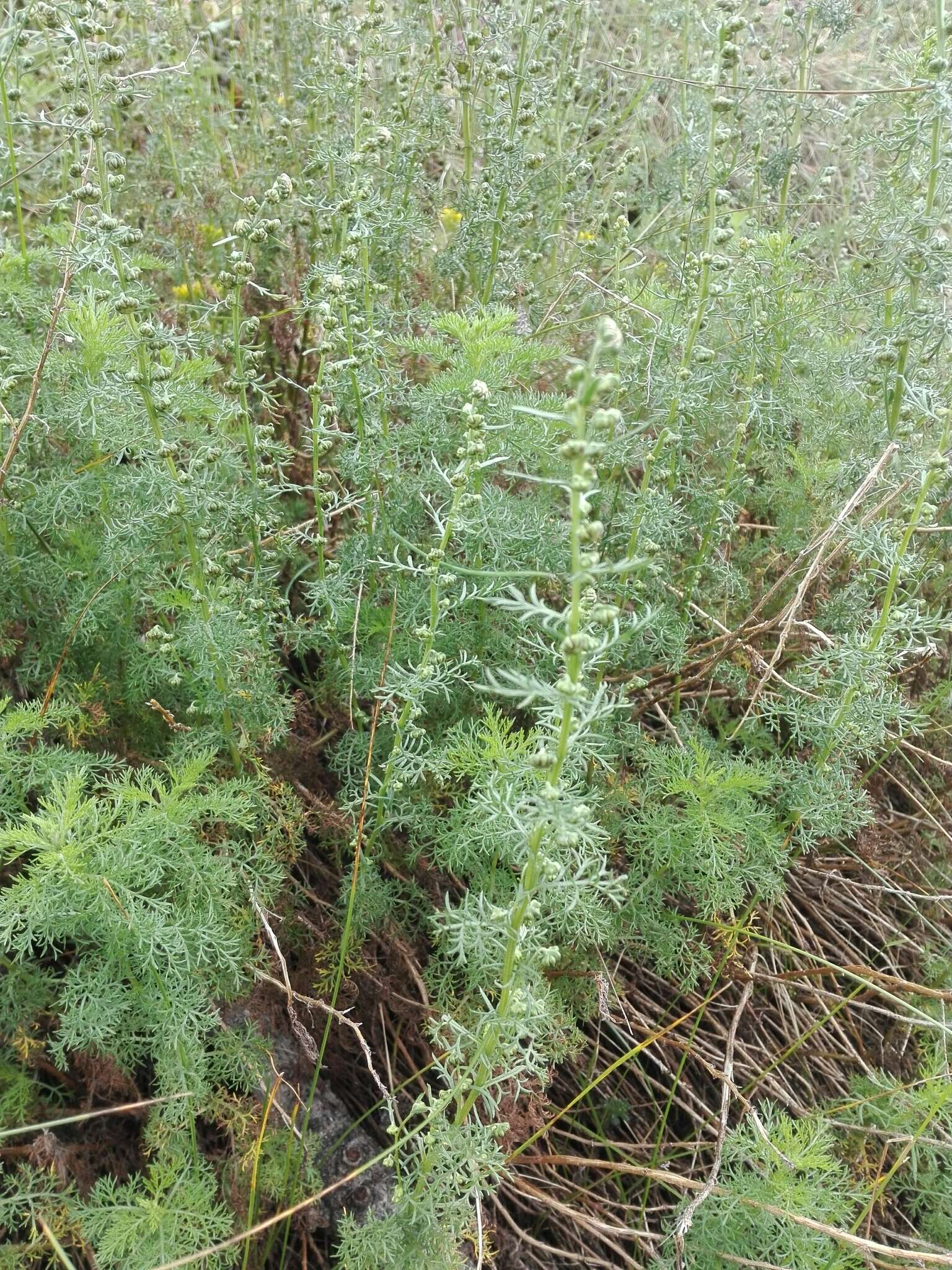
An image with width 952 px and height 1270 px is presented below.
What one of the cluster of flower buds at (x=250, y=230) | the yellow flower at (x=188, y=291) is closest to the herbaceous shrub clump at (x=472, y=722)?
Answer: the cluster of flower buds at (x=250, y=230)

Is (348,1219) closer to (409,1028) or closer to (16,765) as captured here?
(409,1028)

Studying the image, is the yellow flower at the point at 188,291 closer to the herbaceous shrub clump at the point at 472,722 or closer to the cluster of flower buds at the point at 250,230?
the herbaceous shrub clump at the point at 472,722

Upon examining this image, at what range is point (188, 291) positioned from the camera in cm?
378

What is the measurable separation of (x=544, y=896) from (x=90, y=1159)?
135 cm

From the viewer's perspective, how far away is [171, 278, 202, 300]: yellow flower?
12.4 feet

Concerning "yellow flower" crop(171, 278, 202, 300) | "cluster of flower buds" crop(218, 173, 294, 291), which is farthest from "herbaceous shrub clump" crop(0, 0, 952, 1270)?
"yellow flower" crop(171, 278, 202, 300)

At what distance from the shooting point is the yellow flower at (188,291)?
3785 mm

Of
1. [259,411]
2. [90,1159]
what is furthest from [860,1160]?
[259,411]

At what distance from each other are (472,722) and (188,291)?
2.24 m

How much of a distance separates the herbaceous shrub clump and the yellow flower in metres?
0.37

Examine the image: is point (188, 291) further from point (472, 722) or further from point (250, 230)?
point (472, 722)

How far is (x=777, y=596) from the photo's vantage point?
11.0ft

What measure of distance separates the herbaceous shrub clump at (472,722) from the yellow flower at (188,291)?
37cm

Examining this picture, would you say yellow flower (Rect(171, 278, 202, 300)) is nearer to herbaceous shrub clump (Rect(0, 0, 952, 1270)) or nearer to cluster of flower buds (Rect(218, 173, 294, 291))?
herbaceous shrub clump (Rect(0, 0, 952, 1270))
